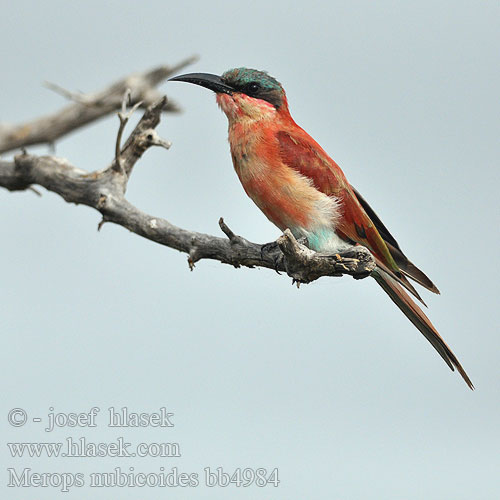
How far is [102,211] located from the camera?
5.14 metres

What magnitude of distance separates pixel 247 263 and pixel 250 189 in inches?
19.8

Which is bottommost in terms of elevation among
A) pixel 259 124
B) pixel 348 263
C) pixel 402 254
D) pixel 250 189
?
pixel 348 263

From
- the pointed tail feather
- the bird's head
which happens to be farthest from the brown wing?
Result: the bird's head

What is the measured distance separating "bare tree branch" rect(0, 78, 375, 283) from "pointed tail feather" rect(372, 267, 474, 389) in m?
0.86

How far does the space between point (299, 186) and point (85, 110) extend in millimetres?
2046

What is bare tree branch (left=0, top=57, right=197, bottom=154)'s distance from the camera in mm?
5863

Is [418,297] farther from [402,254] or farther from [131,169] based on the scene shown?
[131,169]

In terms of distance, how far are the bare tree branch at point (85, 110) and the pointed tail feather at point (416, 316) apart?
202cm

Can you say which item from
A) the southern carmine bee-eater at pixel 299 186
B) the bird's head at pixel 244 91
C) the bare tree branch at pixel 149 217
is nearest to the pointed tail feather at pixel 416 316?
the southern carmine bee-eater at pixel 299 186

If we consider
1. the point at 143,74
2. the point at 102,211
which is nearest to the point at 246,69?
the point at 143,74

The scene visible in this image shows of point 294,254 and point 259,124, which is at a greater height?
point 259,124

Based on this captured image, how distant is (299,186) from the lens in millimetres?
4938

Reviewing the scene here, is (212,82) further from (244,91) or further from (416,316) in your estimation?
(416,316)

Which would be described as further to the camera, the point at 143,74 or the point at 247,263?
the point at 143,74
